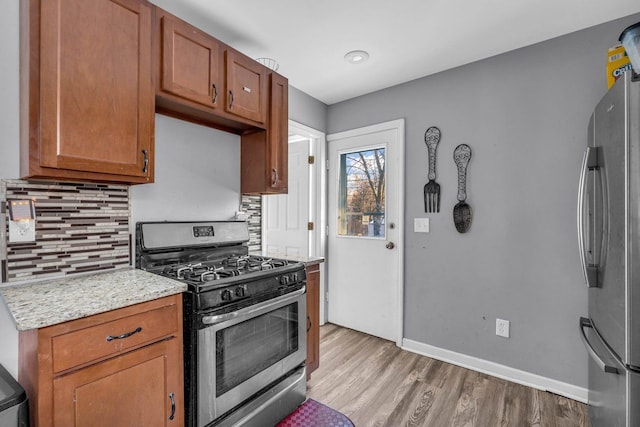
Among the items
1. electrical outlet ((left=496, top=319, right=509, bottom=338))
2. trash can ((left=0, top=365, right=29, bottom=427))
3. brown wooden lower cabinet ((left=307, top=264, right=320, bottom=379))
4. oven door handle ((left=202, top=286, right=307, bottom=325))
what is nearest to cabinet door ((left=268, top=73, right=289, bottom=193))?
brown wooden lower cabinet ((left=307, top=264, right=320, bottom=379))

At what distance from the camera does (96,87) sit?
1.36m

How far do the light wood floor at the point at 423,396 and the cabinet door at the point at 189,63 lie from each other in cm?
208

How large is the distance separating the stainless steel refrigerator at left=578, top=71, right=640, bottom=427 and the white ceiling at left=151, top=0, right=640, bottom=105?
2.76 ft

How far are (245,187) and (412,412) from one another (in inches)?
76.0

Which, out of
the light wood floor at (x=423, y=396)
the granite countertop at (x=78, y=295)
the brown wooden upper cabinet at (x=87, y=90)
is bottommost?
the light wood floor at (x=423, y=396)

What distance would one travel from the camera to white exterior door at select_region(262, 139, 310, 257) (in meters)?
3.25

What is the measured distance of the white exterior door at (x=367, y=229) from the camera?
2.88m

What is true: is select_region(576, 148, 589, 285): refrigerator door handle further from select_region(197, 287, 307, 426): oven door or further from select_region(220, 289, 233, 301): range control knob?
select_region(220, 289, 233, 301): range control knob

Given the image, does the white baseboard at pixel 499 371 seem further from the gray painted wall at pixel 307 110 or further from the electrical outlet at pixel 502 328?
the gray painted wall at pixel 307 110

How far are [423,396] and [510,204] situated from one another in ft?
4.96

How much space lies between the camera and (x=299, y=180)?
3.31m

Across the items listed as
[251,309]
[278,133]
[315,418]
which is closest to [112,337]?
[251,309]

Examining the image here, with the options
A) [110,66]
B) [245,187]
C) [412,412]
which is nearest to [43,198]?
[110,66]

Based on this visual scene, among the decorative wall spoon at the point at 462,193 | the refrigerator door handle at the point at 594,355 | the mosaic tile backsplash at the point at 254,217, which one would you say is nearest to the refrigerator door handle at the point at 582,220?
the refrigerator door handle at the point at 594,355
